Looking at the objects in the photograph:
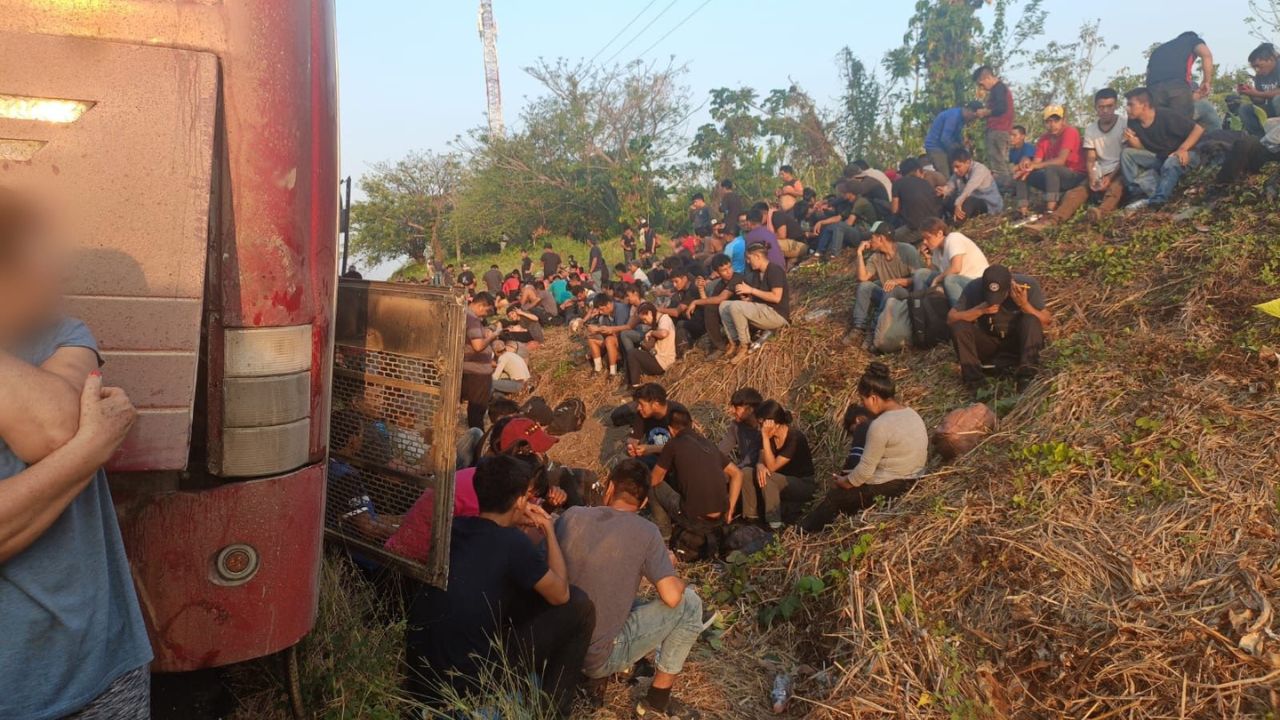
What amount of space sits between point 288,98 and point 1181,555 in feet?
14.2

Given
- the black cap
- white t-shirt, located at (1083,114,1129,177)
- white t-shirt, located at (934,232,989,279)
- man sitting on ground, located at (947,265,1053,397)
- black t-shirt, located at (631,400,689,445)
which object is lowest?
black t-shirt, located at (631,400,689,445)

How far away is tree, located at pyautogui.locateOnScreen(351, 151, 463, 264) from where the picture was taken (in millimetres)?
31422

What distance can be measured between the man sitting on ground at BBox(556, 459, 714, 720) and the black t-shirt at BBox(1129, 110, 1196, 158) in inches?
303

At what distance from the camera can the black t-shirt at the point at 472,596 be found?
12.2 feet

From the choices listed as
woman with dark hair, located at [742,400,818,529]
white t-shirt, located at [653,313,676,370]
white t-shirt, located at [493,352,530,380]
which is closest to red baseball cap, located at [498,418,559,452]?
woman with dark hair, located at [742,400,818,529]

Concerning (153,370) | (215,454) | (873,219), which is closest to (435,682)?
(215,454)

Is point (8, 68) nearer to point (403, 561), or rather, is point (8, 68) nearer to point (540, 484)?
point (403, 561)

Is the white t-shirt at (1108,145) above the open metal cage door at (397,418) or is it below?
above

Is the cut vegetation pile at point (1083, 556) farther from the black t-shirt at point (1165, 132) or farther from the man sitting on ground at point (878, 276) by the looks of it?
the black t-shirt at point (1165, 132)

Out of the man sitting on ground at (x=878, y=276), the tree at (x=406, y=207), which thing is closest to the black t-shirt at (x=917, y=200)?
the man sitting on ground at (x=878, y=276)

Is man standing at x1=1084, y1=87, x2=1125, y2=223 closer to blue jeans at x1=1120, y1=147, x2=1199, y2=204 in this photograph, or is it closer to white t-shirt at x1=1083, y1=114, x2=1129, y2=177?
white t-shirt at x1=1083, y1=114, x2=1129, y2=177

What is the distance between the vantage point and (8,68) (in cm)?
244

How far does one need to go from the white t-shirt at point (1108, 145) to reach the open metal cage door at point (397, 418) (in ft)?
28.3

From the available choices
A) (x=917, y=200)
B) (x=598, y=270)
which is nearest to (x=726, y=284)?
(x=917, y=200)
